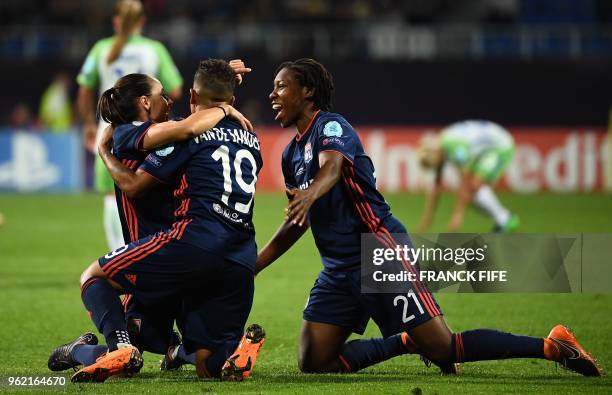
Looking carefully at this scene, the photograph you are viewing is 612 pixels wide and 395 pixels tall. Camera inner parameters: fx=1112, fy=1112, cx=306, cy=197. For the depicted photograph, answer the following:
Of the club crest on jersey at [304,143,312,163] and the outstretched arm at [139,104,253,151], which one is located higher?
the outstretched arm at [139,104,253,151]

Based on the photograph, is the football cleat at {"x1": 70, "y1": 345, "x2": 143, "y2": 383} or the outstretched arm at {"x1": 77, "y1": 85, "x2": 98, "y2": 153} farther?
the outstretched arm at {"x1": 77, "y1": 85, "x2": 98, "y2": 153}

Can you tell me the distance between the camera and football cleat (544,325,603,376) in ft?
18.3

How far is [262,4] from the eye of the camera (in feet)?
75.0

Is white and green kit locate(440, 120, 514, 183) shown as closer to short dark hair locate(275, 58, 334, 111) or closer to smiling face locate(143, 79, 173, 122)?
short dark hair locate(275, 58, 334, 111)

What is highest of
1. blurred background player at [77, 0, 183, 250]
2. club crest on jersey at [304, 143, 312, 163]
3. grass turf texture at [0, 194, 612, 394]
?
blurred background player at [77, 0, 183, 250]

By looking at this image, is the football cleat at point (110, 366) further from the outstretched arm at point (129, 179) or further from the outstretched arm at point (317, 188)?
the outstretched arm at point (317, 188)

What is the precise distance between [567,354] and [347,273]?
1.19 metres

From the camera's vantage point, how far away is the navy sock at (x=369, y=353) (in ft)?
19.6

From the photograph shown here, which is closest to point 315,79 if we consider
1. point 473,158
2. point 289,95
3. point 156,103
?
point 289,95

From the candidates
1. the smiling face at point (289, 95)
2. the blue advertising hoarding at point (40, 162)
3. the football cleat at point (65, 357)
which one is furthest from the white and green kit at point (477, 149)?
the blue advertising hoarding at point (40, 162)

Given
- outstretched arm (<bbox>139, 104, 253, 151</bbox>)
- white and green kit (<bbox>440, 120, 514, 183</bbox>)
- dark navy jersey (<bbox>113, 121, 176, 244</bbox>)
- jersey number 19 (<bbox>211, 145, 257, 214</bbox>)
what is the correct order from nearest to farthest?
outstretched arm (<bbox>139, 104, 253, 151</bbox>) < jersey number 19 (<bbox>211, 145, 257, 214</bbox>) < dark navy jersey (<bbox>113, 121, 176, 244</bbox>) < white and green kit (<bbox>440, 120, 514, 183</bbox>)

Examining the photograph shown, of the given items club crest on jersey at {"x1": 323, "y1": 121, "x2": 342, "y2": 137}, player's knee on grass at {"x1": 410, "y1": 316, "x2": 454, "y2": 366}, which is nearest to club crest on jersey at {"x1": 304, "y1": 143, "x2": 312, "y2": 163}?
club crest on jersey at {"x1": 323, "y1": 121, "x2": 342, "y2": 137}

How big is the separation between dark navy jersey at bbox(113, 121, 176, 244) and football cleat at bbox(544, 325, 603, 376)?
2.04 meters

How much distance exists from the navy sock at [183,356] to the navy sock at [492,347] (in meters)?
1.37
